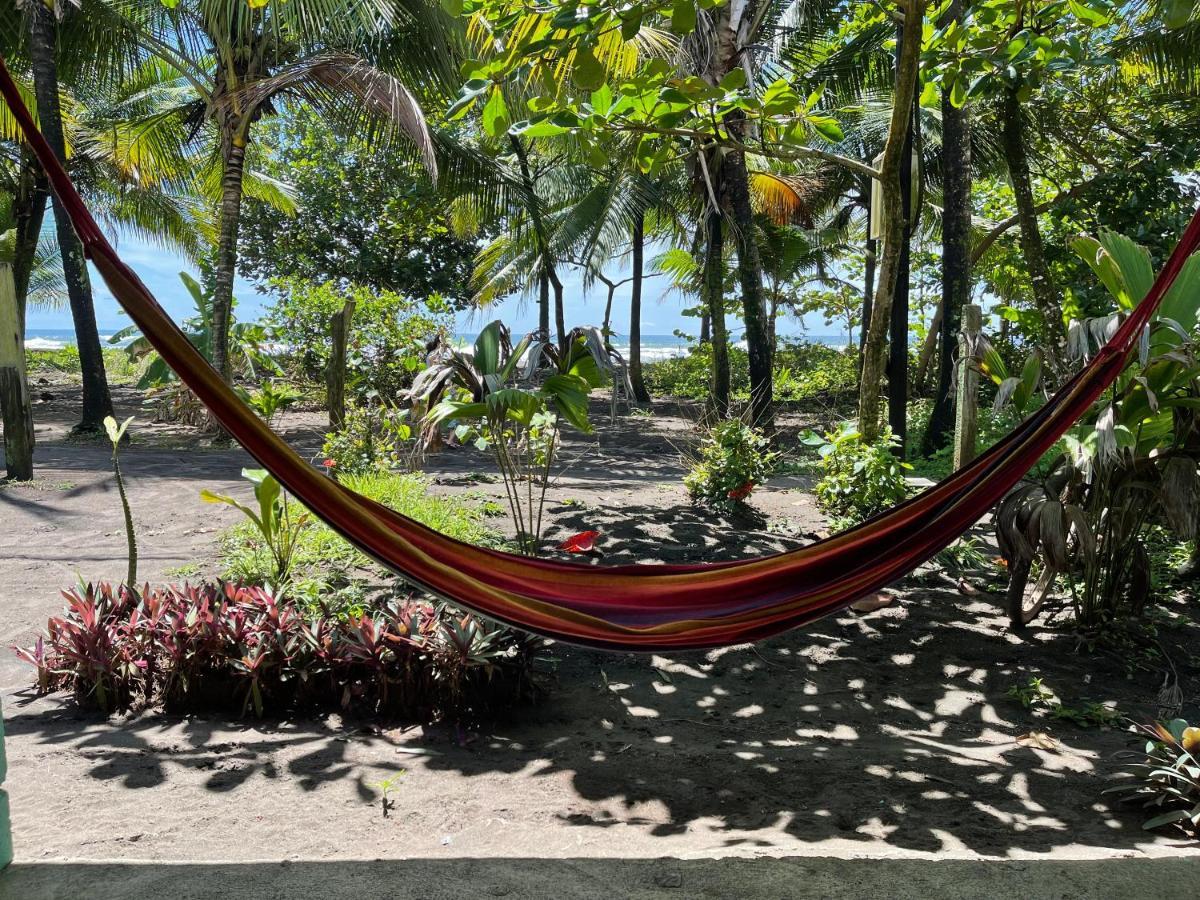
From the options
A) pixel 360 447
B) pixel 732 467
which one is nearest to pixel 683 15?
pixel 732 467

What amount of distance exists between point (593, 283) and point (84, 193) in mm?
9281

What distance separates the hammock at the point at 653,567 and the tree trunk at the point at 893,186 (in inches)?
82.5

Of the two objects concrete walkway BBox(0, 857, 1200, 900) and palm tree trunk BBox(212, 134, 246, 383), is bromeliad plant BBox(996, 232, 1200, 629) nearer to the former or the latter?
concrete walkway BBox(0, 857, 1200, 900)

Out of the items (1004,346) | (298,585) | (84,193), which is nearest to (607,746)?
(298,585)

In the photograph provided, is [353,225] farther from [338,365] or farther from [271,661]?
[271,661]

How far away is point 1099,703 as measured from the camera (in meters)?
3.65

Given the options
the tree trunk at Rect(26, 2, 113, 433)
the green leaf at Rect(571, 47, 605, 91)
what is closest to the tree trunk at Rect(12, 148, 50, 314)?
the tree trunk at Rect(26, 2, 113, 433)

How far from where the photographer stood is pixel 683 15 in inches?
110

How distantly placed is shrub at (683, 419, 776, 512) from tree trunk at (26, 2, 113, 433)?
627 centimetres

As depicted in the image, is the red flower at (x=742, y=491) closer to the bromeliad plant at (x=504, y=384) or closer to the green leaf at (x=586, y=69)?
the bromeliad plant at (x=504, y=384)

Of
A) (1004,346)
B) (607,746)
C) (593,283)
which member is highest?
(593,283)

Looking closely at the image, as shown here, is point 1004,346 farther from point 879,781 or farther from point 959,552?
point 879,781

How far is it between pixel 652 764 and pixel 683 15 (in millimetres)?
2399

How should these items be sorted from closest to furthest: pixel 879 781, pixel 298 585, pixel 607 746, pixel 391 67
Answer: pixel 879 781, pixel 607 746, pixel 298 585, pixel 391 67
